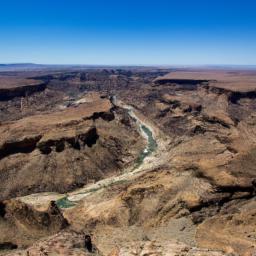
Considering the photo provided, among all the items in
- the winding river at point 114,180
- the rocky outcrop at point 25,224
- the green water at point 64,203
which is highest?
the rocky outcrop at point 25,224

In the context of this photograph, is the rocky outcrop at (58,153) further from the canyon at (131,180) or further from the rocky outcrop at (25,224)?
the rocky outcrop at (25,224)

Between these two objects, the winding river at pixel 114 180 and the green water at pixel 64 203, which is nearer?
the green water at pixel 64 203

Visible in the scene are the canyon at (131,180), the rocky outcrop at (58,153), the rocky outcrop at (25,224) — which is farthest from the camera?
the rocky outcrop at (58,153)

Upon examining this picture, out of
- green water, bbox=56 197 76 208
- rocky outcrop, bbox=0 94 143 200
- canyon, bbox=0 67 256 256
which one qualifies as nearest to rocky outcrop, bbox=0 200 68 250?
canyon, bbox=0 67 256 256

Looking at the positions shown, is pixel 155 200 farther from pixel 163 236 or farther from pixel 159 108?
pixel 159 108

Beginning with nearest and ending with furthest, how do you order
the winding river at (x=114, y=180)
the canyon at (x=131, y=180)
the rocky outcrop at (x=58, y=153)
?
the canyon at (x=131, y=180)
the winding river at (x=114, y=180)
the rocky outcrop at (x=58, y=153)

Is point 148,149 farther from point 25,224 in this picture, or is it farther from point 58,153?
point 25,224

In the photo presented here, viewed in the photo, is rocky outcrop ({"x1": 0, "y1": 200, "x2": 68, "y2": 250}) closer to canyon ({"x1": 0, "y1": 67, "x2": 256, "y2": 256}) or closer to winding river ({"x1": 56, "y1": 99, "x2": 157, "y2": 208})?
canyon ({"x1": 0, "y1": 67, "x2": 256, "y2": 256})

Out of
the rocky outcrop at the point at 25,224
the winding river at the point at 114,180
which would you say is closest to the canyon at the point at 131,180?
the rocky outcrop at the point at 25,224

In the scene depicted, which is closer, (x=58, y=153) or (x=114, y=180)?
(x=114, y=180)

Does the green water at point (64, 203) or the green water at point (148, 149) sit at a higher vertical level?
the green water at point (148, 149)

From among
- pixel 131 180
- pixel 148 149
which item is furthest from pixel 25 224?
pixel 148 149

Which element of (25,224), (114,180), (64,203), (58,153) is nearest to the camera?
(25,224)
